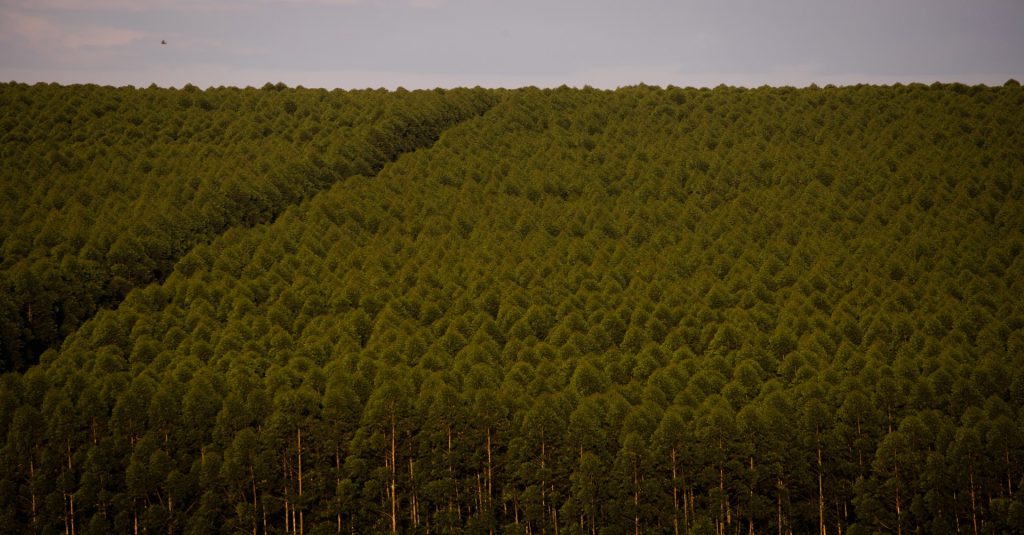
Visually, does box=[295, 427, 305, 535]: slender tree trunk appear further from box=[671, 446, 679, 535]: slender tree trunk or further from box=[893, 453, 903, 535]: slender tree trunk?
box=[893, 453, 903, 535]: slender tree trunk

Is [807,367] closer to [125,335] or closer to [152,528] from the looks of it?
[152,528]

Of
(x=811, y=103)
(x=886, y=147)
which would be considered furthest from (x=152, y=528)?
(x=811, y=103)

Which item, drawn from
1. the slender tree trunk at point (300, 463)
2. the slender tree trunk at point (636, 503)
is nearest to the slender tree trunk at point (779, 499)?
the slender tree trunk at point (636, 503)

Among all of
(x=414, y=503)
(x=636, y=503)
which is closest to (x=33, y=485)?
(x=414, y=503)

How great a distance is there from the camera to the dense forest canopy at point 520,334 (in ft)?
181

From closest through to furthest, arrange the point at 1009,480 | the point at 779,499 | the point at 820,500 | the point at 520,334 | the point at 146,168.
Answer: the point at 1009,480
the point at 779,499
the point at 820,500
the point at 520,334
the point at 146,168

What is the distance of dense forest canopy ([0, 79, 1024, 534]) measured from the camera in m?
55.0

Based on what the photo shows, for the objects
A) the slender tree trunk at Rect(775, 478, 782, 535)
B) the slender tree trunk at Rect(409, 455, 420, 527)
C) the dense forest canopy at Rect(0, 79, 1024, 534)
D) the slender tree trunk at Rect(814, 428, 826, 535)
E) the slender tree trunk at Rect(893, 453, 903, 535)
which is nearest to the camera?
the slender tree trunk at Rect(893, 453, 903, 535)

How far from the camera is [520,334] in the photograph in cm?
6731

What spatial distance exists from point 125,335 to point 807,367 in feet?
163

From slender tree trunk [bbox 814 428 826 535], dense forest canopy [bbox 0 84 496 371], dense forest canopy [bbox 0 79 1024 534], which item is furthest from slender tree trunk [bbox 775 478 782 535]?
dense forest canopy [bbox 0 84 496 371]

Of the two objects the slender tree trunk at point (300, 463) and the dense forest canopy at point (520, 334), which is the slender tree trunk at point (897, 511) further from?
the slender tree trunk at point (300, 463)

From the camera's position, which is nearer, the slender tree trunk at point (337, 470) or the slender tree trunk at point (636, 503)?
the slender tree trunk at point (636, 503)

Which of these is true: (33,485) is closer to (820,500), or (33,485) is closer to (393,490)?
(393,490)
